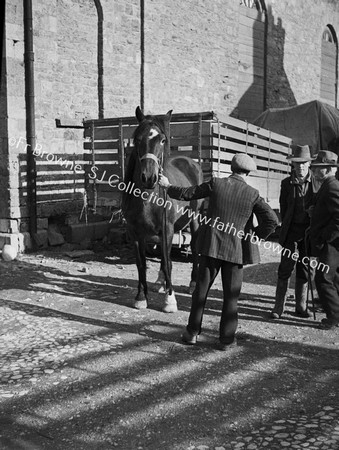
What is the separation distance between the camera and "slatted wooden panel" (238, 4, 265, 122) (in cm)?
1584

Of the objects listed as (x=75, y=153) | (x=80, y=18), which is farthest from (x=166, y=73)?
(x=75, y=153)

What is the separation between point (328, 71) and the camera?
2017 cm

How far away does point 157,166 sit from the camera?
18.8ft

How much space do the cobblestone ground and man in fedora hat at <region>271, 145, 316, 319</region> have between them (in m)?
0.28

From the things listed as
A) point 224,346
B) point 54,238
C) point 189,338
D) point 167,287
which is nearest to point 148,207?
point 167,287

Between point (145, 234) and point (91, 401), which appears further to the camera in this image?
point (145, 234)

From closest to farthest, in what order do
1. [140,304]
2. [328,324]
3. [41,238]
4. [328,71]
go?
[328,324] < [140,304] < [41,238] < [328,71]

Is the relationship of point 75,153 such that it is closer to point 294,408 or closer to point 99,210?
point 99,210

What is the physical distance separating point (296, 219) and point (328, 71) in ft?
52.1

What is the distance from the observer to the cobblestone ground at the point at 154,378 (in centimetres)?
340

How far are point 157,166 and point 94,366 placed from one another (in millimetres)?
2245

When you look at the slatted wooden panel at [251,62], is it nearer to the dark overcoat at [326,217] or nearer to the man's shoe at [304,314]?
the man's shoe at [304,314]

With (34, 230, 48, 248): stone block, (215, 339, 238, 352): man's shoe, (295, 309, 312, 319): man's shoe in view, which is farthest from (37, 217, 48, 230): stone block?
(215, 339, 238, 352): man's shoe

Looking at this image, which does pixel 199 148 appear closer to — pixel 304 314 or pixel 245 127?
pixel 245 127
